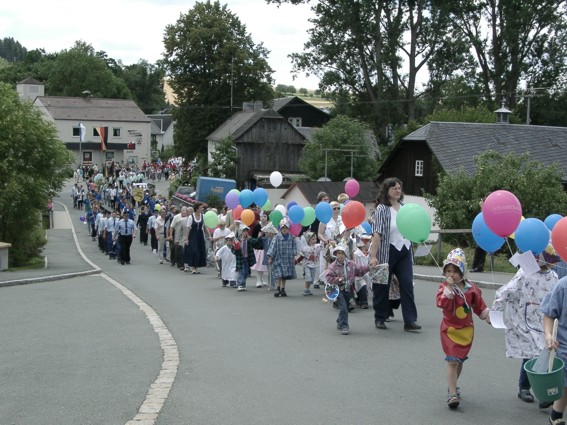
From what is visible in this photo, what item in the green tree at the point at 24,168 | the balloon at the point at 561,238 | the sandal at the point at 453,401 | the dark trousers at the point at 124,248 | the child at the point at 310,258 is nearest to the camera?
the balloon at the point at 561,238

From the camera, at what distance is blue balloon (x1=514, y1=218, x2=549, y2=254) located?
7.81 metres

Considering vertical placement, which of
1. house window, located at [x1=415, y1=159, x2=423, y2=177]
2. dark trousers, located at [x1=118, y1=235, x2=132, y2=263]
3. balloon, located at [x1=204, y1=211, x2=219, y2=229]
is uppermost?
house window, located at [x1=415, y1=159, x2=423, y2=177]

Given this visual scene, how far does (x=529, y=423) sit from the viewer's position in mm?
6922

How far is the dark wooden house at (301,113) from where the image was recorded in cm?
8619

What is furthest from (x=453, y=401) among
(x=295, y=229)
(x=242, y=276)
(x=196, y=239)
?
(x=196, y=239)

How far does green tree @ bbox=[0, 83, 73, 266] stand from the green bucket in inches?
972

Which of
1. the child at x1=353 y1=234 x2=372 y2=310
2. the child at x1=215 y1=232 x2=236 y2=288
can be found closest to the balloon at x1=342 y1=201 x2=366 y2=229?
the child at x1=353 y1=234 x2=372 y2=310

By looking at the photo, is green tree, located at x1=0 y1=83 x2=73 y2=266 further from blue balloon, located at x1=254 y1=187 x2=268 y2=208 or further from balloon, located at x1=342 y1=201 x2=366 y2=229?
balloon, located at x1=342 y1=201 x2=366 y2=229

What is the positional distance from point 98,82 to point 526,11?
81.0m

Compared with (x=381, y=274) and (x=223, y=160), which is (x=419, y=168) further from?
(x=381, y=274)

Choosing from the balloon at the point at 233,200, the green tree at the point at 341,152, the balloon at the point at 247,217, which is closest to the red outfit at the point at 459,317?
the balloon at the point at 247,217

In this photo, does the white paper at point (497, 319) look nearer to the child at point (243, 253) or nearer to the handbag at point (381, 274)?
the handbag at point (381, 274)

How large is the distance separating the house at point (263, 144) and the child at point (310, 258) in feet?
161

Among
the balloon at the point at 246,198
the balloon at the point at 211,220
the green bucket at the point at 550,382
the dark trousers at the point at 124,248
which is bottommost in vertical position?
the dark trousers at the point at 124,248
